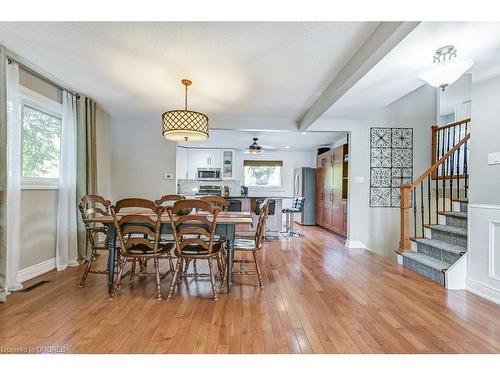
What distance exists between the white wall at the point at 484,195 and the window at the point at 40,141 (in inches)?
186

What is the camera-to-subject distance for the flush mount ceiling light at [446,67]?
6.79 ft

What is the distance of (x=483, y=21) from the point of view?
5.71 ft

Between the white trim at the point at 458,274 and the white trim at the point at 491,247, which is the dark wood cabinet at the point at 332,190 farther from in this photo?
the white trim at the point at 491,247

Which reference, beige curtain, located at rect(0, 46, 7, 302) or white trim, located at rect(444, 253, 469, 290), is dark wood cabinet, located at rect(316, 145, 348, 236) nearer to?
white trim, located at rect(444, 253, 469, 290)

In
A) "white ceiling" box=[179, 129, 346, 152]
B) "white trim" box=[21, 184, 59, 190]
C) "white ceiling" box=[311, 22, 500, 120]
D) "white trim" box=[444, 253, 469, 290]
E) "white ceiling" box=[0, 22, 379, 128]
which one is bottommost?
"white trim" box=[444, 253, 469, 290]

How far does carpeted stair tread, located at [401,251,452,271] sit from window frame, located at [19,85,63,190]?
4.60m

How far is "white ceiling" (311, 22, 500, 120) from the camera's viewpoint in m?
1.84

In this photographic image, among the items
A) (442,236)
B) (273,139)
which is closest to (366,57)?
(442,236)

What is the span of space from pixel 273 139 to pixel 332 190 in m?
1.98

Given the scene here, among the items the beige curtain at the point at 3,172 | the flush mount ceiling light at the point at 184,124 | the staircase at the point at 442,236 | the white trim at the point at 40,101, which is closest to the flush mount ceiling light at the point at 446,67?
the staircase at the point at 442,236

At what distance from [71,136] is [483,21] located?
14.3 feet

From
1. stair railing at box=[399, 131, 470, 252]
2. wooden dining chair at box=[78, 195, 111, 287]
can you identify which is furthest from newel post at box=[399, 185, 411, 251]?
wooden dining chair at box=[78, 195, 111, 287]
